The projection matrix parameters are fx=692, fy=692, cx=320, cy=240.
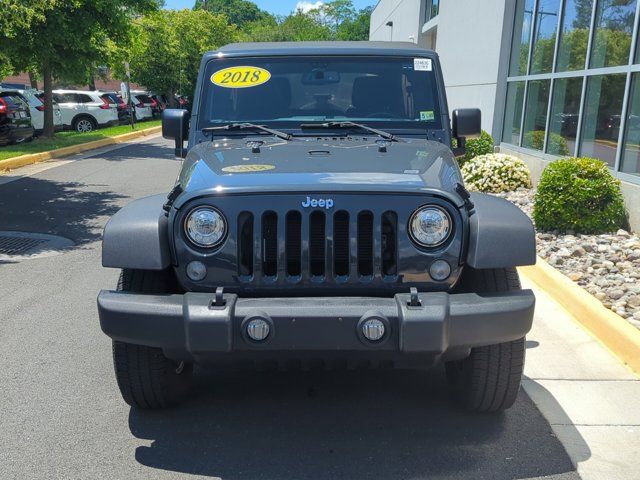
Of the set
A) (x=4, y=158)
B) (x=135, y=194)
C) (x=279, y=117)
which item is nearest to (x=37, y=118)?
(x=4, y=158)

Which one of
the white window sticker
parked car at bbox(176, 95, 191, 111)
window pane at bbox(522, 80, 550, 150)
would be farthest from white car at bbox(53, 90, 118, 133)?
the white window sticker

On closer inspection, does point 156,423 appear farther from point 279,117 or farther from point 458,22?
point 458,22

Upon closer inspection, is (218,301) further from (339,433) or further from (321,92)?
(321,92)

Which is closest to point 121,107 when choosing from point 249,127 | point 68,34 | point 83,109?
point 83,109

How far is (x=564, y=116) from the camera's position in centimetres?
1031

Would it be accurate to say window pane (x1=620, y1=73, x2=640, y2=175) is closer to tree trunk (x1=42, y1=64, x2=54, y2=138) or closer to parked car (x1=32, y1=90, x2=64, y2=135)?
tree trunk (x1=42, y1=64, x2=54, y2=138)

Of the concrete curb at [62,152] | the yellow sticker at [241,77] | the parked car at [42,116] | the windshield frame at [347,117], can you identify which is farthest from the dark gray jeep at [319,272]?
the parked car at [42,116]

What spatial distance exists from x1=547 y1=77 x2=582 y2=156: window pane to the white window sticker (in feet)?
19.0

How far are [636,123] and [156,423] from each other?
6.54 m

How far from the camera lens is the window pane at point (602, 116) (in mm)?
8406

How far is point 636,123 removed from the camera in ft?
25.8

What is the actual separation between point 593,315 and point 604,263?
142cm

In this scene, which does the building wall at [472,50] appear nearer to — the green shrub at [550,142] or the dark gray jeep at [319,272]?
the green shrub at [550,142]

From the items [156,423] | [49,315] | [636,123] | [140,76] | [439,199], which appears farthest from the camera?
[140,76]
